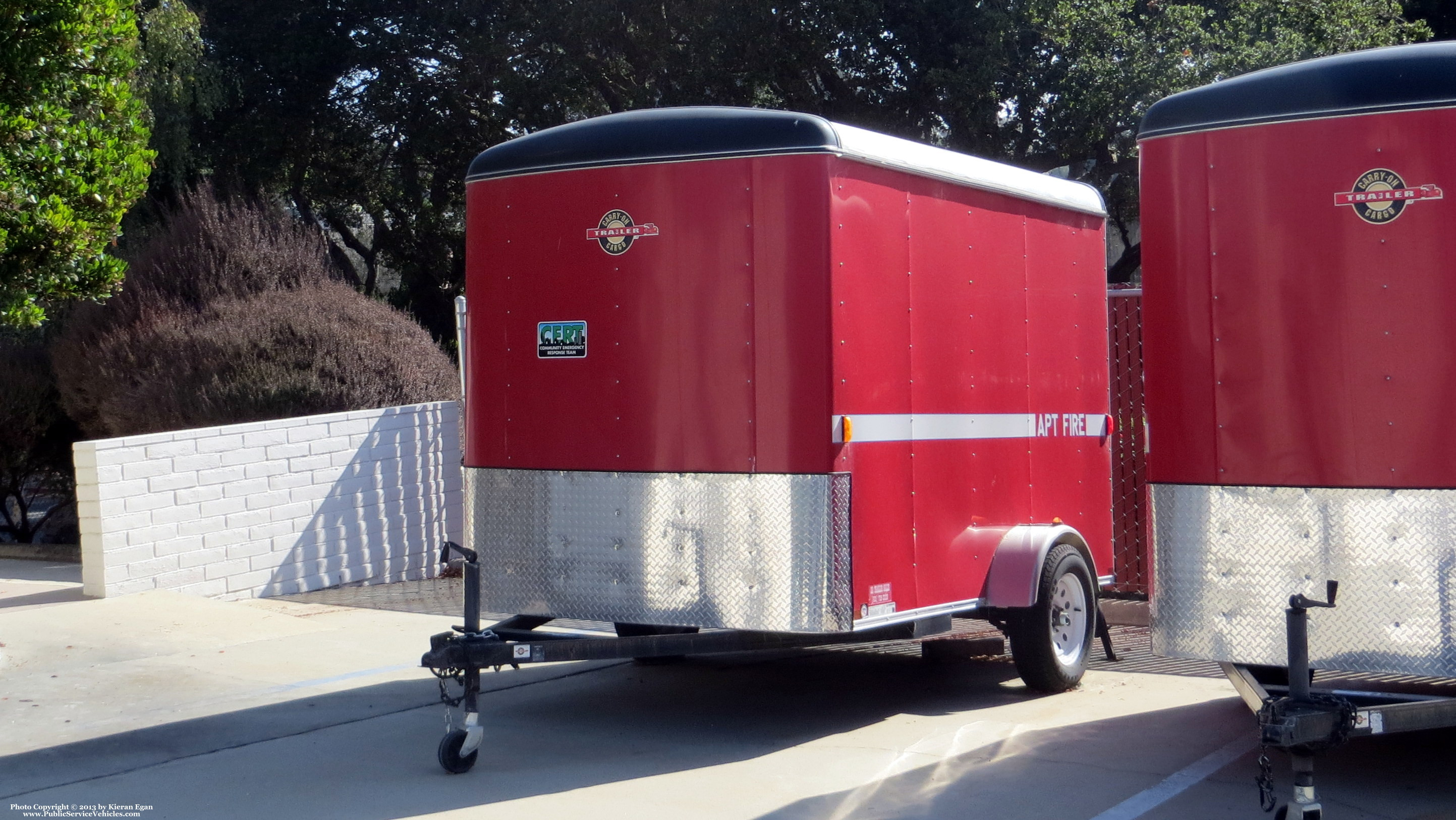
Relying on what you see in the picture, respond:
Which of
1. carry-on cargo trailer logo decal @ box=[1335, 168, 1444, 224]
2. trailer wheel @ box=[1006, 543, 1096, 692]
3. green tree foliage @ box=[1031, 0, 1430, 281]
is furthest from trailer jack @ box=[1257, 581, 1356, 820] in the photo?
green tree foliage @ box=[1031, 0, 1430, 281]

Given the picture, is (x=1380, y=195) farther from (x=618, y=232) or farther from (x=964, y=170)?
(x=618, y=232)

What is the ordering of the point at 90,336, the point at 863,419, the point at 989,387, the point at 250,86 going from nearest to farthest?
the point at 863,419
the point at 989,387
the point at 90,336
the point at 250,86

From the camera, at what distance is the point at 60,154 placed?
27.2ft

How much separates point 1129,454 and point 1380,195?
177 inches

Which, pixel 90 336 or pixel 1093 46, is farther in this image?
pixel 1093 46

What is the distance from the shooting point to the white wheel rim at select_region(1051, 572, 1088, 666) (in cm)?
803

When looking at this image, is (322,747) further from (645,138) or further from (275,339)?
(275,339)

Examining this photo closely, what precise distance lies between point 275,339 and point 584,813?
28.0ft

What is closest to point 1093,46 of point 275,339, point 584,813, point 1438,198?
point 275,339

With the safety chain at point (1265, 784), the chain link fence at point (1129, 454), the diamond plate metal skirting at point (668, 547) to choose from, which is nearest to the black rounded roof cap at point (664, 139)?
the diamond plate metal skirting at point (668, 547)

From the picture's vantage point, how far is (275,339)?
42.8 feet

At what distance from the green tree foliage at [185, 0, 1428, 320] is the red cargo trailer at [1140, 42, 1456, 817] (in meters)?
15.0

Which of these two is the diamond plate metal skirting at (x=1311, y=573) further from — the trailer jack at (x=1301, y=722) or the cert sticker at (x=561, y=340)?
the cert sticker at (x=561, y=340)

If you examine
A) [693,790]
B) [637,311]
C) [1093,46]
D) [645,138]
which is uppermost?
[1093,46]
